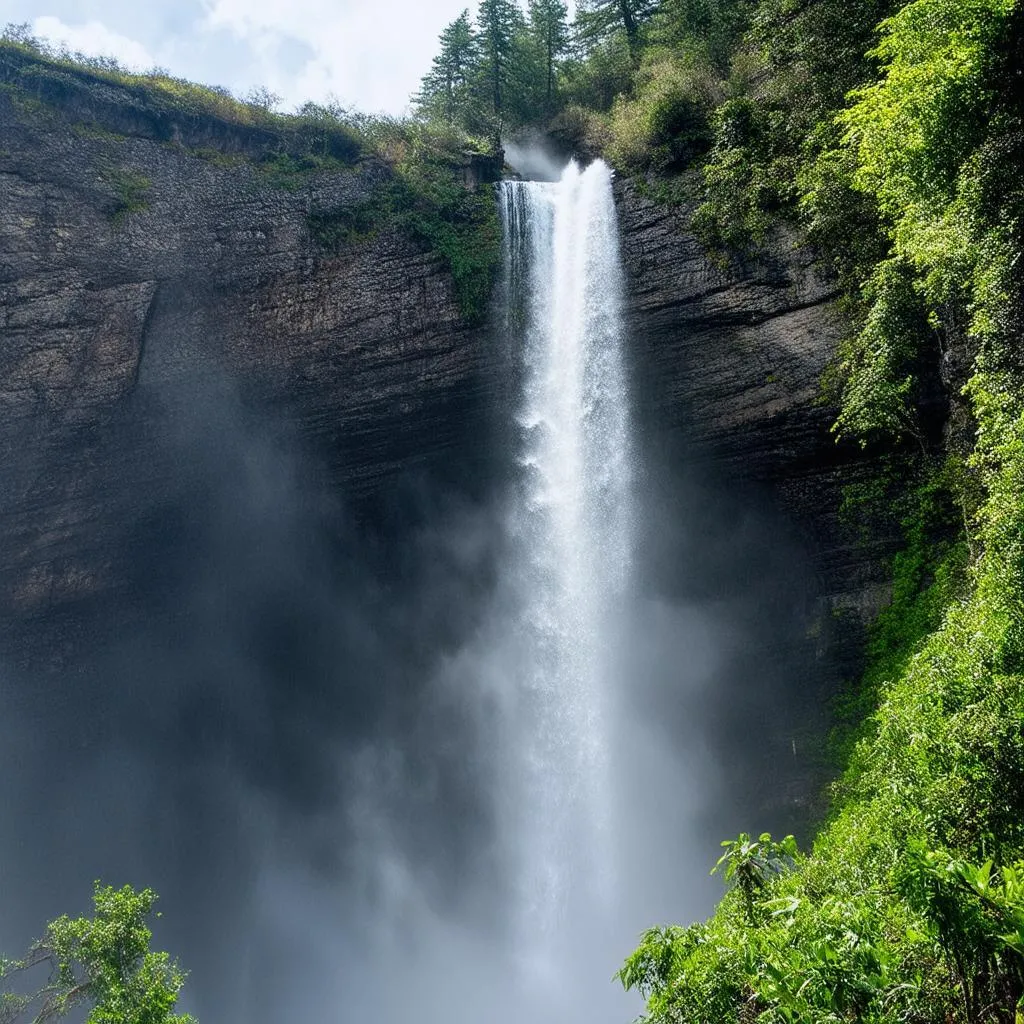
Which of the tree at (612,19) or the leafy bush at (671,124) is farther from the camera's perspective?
the tree at (612,19)

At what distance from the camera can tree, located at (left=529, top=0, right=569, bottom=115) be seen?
28.9 m

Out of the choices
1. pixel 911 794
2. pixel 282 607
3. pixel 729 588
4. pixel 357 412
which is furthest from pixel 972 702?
pixel 282 607

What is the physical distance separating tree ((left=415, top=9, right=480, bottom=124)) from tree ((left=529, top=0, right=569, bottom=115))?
8.04 ft

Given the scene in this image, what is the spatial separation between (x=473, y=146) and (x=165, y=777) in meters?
19.0

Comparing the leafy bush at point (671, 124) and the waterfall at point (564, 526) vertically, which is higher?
the leafy bush at point (671, 124)

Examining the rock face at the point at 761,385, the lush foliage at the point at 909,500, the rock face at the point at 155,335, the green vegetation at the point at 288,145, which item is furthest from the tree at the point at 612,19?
the rock face at the point at 155,335

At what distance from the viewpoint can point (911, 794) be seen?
559 centimetres

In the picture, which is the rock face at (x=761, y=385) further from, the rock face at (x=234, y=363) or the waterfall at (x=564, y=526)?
the waterfall at (x=564, y=526)

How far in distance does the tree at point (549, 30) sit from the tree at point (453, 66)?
2451 mm

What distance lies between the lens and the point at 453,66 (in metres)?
30.9

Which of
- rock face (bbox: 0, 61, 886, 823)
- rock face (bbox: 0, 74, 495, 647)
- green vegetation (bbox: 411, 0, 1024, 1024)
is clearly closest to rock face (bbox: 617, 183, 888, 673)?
rock face (bbox: 0, 61, 886, 823)

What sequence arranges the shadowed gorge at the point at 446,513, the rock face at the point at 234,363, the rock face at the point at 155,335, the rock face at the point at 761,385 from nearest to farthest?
the shadowed gorge at the point at 446,513 < the rock face at the point at 761,385 < the rock face at the point at 234,363 < the rock face at the point at 155,335

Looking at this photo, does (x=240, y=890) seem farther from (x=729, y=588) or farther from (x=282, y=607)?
(x=729, y=588)

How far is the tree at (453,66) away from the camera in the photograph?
97.8 feet
